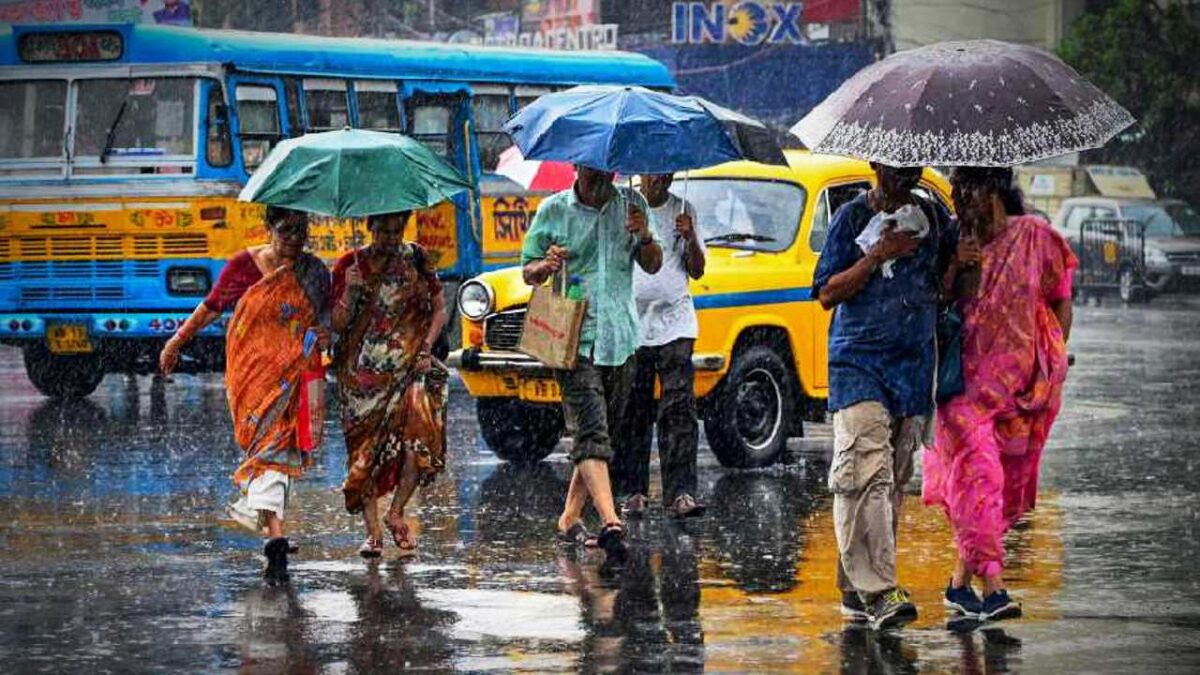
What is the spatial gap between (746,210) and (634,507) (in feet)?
9.62

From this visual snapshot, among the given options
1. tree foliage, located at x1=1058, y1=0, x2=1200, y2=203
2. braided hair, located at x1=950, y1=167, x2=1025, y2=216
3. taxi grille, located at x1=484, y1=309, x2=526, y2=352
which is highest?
tree foliage, located at x1=1058, y1=0, x2=1200, y2=203

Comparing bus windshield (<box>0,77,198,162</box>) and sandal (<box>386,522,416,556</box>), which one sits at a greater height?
bus windshield (<box>0,77,198,162</box>)

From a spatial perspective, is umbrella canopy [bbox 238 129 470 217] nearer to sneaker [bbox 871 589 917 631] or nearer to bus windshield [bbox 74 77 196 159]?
sneaker [bbox 871 589 917 631]

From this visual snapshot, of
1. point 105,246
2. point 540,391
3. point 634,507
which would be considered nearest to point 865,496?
point 634,507

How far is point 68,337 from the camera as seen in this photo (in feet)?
58.1

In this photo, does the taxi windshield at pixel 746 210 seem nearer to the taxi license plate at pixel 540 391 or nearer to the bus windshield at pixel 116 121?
the taxi license plate at pixel 540 391

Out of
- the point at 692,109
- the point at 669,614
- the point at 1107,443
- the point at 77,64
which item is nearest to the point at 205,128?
the point at 77,64

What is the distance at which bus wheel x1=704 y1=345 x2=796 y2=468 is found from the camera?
13.2 meters

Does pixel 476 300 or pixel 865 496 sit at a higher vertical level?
pixel 476 300

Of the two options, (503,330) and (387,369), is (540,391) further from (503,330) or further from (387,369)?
(387,369)

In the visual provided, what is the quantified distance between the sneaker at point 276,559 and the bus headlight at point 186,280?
8.76 metres

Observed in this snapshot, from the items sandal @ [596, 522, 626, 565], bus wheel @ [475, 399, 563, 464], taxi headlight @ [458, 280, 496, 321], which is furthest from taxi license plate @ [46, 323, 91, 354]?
sandal @ [596, 522, 626, 565]

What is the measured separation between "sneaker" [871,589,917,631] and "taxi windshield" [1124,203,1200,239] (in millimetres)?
28734

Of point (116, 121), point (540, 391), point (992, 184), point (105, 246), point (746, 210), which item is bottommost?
point (540, 391)
